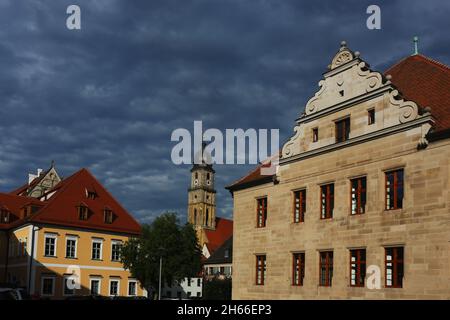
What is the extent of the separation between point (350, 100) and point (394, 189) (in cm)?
508

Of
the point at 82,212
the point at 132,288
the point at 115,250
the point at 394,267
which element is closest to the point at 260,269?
the point at 394,267

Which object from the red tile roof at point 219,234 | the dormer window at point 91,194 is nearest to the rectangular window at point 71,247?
the dormer window at point 91,194

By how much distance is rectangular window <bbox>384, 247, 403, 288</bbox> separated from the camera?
22.0 m

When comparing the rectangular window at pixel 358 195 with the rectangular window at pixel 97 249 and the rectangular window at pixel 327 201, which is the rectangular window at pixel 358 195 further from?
the rectangular window at pixel 97 249

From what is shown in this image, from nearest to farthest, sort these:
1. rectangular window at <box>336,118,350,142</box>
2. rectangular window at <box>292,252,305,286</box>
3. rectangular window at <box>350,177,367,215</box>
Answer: rectangular window at <box>350,177,367,215</box> → rectangular window at <box>336,118,350,142</box> → rectangular window at <box>292,252,305,286</box>

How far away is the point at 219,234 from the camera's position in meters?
122

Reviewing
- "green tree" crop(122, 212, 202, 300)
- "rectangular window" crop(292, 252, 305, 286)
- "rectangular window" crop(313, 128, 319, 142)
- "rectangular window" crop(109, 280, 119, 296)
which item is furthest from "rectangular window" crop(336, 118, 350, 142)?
"rectangular window" crop(109, 280, 119, 296)

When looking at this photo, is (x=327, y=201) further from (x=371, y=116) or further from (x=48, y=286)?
(x=48, y=286)

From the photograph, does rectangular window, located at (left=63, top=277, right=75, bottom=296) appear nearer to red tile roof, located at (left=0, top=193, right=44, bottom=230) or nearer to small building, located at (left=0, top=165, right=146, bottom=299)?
small building, located at (left=0, top=165, right=146, bottom=299)

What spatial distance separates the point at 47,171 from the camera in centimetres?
6850

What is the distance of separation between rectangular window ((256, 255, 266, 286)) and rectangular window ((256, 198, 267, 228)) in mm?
1818
